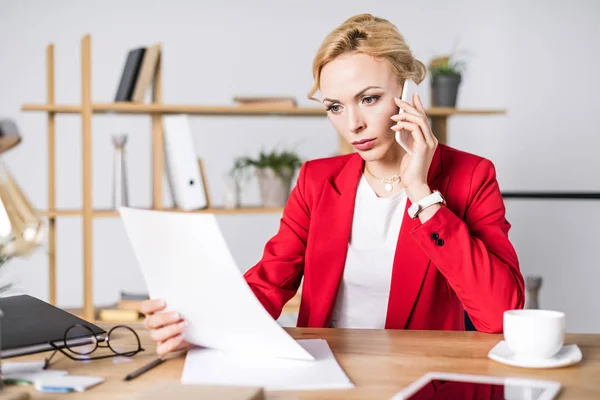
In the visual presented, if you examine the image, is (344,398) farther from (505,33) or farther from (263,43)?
(505,33)

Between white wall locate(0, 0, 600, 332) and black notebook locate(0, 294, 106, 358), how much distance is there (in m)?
2.56

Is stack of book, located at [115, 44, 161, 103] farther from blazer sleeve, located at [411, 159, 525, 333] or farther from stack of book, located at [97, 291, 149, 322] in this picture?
blazer sleeve, located at [411, 159, 525, 333]

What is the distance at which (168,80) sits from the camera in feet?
13.2

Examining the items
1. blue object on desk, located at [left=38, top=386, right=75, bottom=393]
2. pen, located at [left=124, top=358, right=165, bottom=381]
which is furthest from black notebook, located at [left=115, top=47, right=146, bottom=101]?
blue object on desk, located at [left=38, top=386, right=75, bottom=393]

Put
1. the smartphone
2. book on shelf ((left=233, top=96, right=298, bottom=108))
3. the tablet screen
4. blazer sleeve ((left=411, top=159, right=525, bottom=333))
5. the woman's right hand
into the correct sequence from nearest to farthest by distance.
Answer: the tablet screen, the woman's right hand, blazer sleeve ((left=411, top=159, right=525, bottom=333)), the smartphone, book on shelf ((left=233, top=96, right=298, bottom=108))

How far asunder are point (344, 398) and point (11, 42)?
3.50 m

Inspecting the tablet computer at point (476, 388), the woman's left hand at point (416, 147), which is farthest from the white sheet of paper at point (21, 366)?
the woman's left hand at point (416, 147)

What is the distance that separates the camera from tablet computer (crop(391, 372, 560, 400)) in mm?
921

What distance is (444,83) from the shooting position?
3381 millimetres

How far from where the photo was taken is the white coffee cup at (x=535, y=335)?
1073 millimetres

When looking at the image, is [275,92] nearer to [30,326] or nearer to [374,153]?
[374,153]

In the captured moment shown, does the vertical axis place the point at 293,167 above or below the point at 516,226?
above

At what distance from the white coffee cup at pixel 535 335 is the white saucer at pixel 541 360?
0.5 inches

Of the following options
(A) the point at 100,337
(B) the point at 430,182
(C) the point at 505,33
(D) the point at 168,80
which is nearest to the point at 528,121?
(C) the point at 505,33
